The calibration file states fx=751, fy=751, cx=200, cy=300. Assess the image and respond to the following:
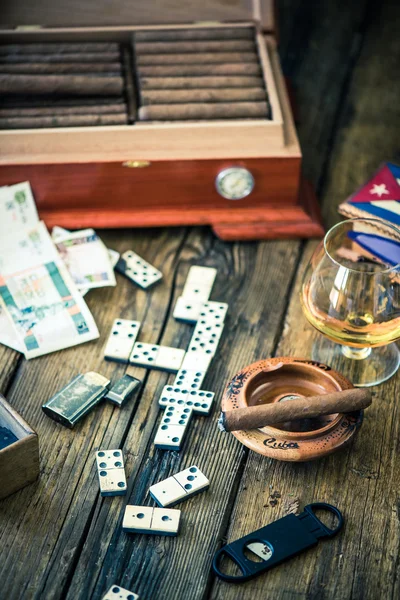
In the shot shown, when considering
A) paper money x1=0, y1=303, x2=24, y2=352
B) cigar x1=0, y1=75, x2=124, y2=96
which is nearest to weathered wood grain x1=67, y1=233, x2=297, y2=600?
paper money x1=0, y1=303, x2=24, y2=352

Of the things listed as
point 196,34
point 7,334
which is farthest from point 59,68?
point 7,334

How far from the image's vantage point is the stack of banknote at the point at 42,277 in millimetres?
2164

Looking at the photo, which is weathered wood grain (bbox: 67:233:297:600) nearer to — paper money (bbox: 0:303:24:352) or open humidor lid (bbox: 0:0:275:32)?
paper money (bbox: 0:303:24:352)

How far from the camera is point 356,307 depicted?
6.16 feet

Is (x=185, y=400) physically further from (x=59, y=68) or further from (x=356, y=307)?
(x=59, y=68)

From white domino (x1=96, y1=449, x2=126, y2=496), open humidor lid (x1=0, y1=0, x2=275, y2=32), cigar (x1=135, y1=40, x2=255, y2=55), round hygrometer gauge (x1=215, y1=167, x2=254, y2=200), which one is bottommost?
white domino (x1=96, y1=449, x2=126, y2=496)

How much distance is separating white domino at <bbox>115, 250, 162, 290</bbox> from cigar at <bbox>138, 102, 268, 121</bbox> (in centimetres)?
46

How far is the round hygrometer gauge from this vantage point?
2.41 m

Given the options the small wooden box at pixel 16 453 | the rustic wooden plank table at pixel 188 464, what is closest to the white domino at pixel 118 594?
the rustic wooden plank table at pixel 188 464

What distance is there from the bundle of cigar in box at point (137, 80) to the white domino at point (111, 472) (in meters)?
1.13

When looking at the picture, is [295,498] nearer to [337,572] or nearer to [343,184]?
[337,572]

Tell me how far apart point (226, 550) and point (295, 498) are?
0.22 m

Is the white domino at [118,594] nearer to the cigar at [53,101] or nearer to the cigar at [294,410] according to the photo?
the cigar at [294,410]

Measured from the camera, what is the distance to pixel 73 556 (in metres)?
1.65
